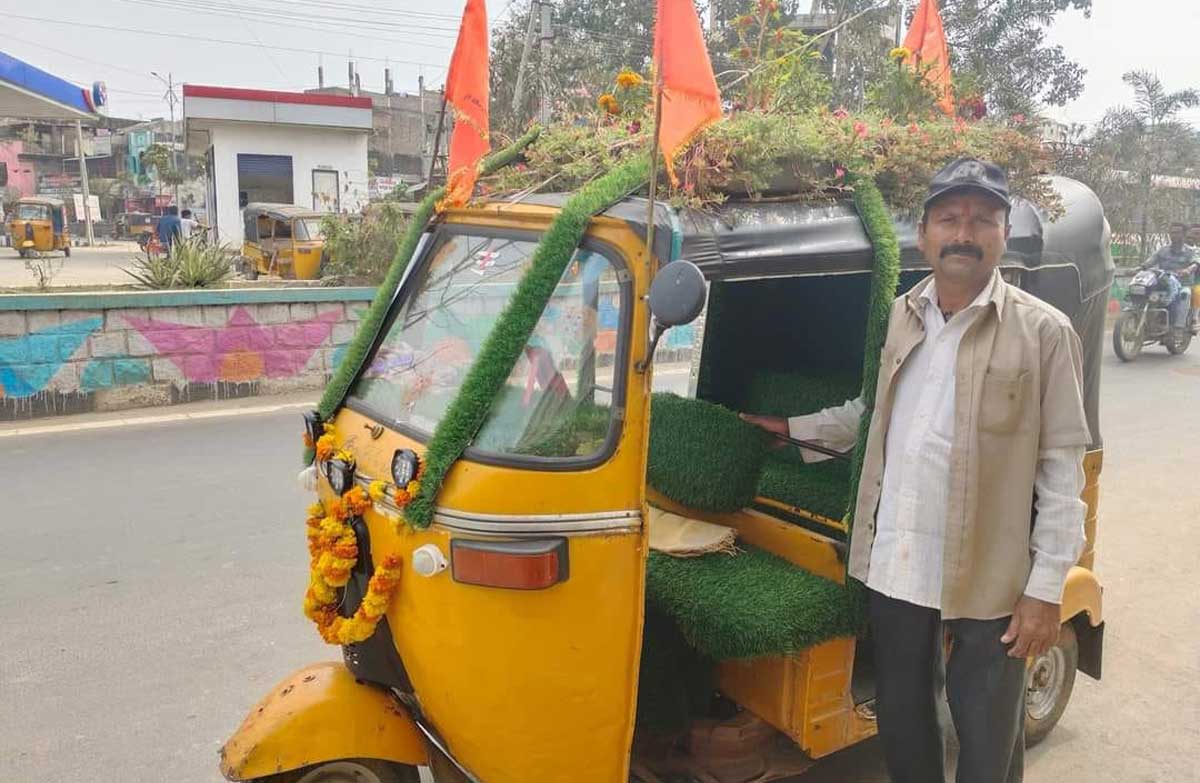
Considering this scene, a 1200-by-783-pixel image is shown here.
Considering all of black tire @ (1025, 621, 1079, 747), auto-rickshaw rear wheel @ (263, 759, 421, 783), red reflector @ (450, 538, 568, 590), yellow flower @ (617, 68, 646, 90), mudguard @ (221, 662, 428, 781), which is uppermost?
yellow flower @ (617, 68, 646, 90)

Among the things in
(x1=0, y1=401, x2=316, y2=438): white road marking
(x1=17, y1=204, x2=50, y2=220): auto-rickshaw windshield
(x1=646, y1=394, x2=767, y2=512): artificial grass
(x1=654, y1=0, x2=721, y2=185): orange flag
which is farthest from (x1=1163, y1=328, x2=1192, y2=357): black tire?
(x1=17, y1=204, x2=50, y2=220): auto-rickshaw windshield

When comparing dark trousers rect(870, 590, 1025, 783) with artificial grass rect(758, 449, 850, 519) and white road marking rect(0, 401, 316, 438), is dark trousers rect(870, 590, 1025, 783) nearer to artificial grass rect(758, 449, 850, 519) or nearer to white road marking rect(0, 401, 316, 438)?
artificial grass rect(758, 449, 850, 519)

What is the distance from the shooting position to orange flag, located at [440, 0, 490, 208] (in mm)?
2793

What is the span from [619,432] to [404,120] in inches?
2026

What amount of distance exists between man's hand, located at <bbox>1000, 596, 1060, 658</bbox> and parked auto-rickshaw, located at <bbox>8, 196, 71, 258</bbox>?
29444 mm

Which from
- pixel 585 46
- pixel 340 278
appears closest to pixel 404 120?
pixel 585 46

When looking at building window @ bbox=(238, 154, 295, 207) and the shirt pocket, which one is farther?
building window @ bbox=(238, 154, 295, 207)

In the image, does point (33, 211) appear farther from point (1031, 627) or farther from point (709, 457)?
point (1031, 627)

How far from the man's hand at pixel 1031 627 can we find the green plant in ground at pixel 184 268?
361 inches

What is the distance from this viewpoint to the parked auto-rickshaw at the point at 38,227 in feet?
86.0

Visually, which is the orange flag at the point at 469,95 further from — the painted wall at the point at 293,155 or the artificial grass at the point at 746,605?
the painted wall at the point at 293,155

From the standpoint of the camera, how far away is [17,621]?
13.7 ft

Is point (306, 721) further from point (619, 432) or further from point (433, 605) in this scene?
point (619, 432)

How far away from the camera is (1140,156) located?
1803cm
